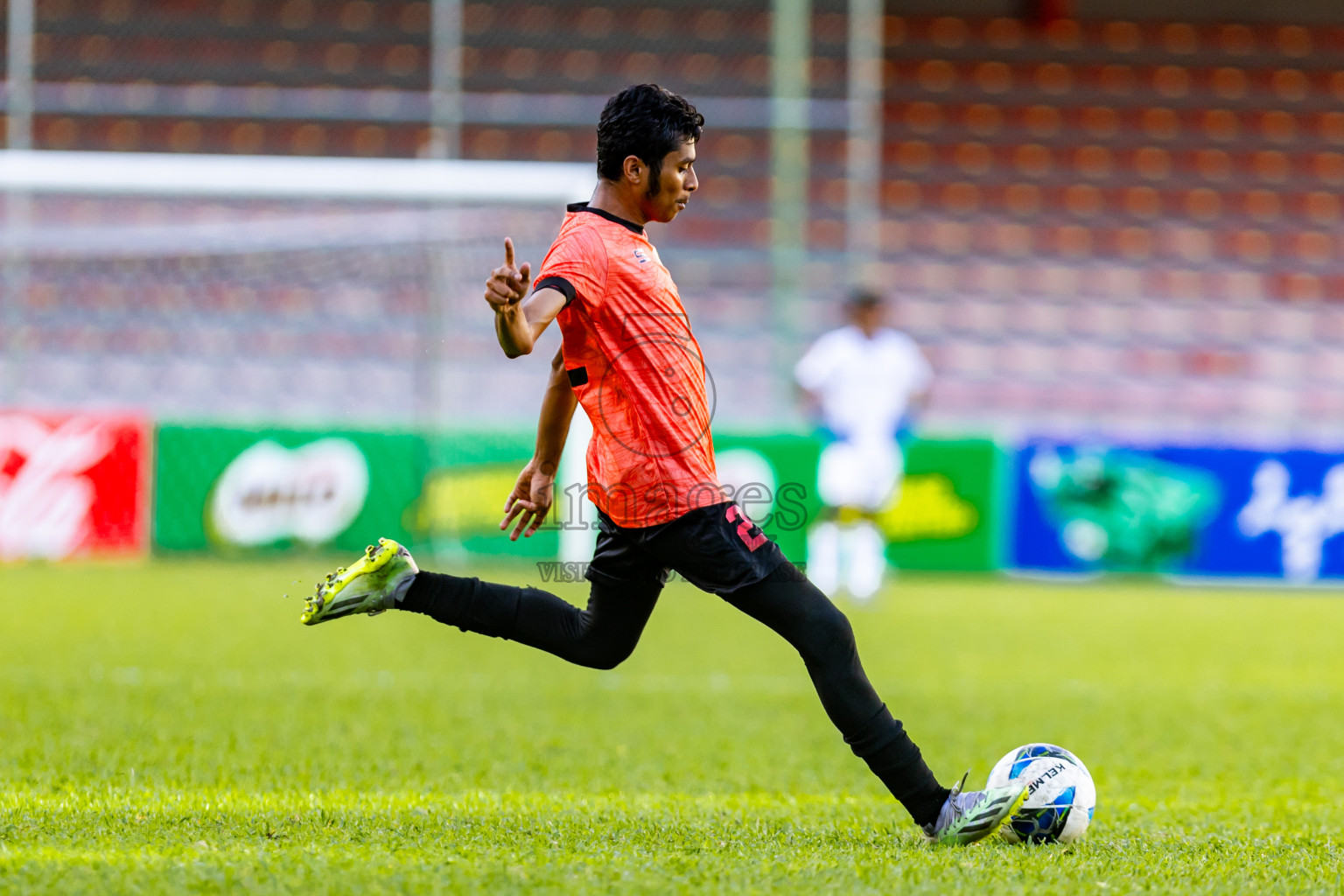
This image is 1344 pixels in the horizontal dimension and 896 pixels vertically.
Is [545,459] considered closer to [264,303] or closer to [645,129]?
[645,129]

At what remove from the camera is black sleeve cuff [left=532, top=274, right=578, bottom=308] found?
2906 mm

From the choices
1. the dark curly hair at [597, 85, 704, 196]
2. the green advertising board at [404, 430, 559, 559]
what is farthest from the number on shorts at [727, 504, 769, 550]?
the green advertising board at [404, 430, 559, 559]

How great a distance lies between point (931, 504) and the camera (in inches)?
464

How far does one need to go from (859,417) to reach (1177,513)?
128 inches

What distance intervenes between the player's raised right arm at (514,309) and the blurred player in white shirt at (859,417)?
7039 millimetres

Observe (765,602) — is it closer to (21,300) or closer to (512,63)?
(21,300)

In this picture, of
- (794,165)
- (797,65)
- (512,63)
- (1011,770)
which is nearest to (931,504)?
(794,165)

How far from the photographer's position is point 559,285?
9.57ft

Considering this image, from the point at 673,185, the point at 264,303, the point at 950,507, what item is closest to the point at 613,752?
the point at 673,185

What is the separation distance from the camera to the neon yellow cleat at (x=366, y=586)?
3242mm

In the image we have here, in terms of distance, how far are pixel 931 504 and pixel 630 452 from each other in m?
8.97

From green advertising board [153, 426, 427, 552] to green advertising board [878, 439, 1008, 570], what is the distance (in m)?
3.72

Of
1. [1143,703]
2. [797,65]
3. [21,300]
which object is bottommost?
[1143,703]

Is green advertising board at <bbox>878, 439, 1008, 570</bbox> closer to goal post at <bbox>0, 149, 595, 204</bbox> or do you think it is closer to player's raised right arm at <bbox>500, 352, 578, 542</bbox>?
goal post at <bbox>0, 149, 595, 204</bbox>
